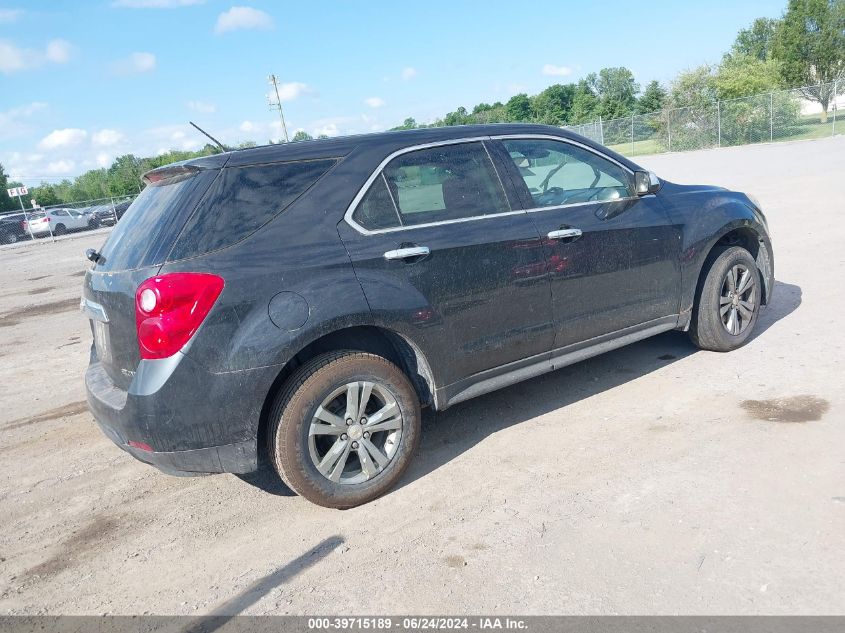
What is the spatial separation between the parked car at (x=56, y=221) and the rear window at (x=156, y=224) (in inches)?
1361

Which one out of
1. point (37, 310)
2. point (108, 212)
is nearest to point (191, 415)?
point (37, 310)

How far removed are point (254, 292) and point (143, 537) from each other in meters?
1.47

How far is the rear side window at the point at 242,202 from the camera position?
3.30m

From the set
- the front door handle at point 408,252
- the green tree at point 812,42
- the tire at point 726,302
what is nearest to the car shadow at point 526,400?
the tire at point 726,302

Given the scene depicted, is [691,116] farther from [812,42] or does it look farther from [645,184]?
[645,184]

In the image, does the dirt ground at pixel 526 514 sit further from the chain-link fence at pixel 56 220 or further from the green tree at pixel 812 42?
the green tree at pixel 812 42

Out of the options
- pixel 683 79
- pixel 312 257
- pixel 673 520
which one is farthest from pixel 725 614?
pixel 683 79

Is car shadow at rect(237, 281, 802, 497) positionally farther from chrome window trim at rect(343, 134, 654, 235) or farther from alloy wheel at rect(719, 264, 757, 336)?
chrome window trim at rect(343, 134, 654, 235)

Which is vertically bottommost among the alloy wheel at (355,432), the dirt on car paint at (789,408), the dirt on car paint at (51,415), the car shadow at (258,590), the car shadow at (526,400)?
the car shadow at (258,590)

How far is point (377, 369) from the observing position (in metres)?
3.57

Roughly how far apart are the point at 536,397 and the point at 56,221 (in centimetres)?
3706

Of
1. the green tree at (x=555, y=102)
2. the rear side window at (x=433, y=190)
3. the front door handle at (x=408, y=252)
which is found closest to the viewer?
the front door handle at (x=408, y=252)

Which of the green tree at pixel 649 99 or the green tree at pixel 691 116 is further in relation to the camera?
the green tree at pixel 649 99

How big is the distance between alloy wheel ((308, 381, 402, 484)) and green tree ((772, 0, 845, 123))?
49.1m
